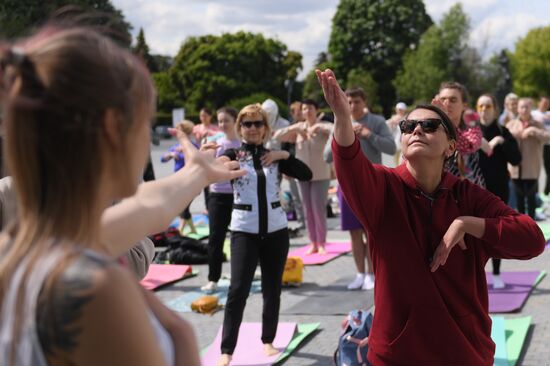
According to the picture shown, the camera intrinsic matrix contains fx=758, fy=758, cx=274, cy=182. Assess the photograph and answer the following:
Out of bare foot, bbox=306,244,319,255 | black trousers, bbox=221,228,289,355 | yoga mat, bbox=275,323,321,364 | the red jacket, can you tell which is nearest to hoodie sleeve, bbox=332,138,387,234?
the red jacket

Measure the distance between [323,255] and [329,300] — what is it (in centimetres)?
240

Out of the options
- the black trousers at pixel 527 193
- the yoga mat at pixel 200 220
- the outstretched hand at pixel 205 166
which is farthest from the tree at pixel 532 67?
the outstretched hand at pixel 205 166

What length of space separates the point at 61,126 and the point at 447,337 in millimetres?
2235

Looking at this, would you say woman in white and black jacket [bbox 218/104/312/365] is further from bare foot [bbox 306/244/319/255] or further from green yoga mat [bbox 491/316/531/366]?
bare foot [bbox 306/244/319/255]

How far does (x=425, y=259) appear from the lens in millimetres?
3174

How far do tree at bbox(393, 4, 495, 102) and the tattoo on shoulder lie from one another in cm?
6486

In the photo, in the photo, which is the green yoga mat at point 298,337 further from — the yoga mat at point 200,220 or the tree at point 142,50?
the yoga mat at point 200,220

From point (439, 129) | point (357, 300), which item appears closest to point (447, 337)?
point (439, 129)

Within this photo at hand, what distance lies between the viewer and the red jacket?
3111 mm

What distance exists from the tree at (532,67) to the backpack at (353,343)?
258 feet

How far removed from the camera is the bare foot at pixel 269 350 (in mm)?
6047

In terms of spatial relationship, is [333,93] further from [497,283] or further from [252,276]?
[497,283]

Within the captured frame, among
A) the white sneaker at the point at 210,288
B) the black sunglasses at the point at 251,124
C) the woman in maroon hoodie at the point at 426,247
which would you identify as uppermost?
the black sunglasses at the point at 251,124

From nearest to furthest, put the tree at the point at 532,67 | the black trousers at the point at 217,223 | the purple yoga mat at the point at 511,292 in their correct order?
the purple yoga mat at the point at 511,292
the black trousers at the point at 217,223
the tree at the point at 532,67
